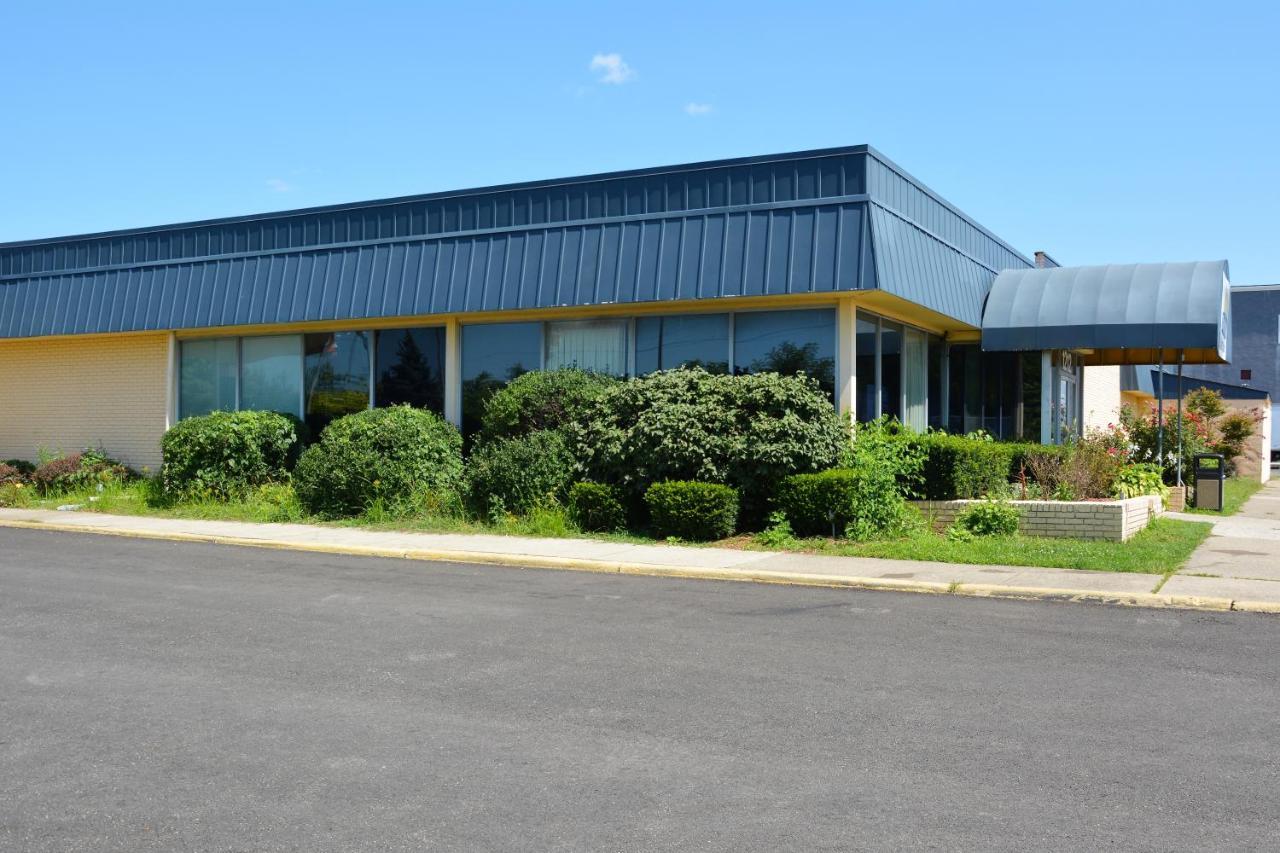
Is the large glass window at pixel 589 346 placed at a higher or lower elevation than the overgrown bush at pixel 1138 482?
higher

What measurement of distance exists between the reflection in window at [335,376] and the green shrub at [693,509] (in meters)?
8.30

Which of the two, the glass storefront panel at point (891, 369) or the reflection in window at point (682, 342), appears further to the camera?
the glass storefront panel at point (891, 369)

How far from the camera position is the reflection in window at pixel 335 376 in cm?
2127

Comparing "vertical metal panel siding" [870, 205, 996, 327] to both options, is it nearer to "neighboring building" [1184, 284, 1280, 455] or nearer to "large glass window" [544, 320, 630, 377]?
"large glass window" [544, 320, 630, 377]

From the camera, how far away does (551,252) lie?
18453mm

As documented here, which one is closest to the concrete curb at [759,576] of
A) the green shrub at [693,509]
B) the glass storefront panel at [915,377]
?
the green shrub at [693,509]

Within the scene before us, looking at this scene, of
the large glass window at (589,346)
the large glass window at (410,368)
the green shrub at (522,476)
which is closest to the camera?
the green shrub at (522,476)

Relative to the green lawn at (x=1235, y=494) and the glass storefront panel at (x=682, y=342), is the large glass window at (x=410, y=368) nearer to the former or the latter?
the glass storefront panel at (x=682, y=342)

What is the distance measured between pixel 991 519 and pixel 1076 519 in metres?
1.05

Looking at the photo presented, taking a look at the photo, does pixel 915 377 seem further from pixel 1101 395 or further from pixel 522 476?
pixel 1101 395

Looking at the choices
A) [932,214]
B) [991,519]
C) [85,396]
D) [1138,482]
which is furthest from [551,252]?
[85,396]

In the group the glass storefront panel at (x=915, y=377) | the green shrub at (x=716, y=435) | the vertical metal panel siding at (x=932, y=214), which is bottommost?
the green shrub at (x=716, y=435)

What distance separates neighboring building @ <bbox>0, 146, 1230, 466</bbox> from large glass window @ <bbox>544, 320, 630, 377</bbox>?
0.14ft

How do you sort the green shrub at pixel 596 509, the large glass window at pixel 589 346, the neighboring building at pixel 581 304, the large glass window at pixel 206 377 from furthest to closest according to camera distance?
the large glass window at pixel 206 377
the large glass window at pixel 589 346
the neighboring building at pixel 581 304
the green shrub at pixel 596 509
